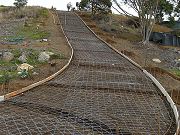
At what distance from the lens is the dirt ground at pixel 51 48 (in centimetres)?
924

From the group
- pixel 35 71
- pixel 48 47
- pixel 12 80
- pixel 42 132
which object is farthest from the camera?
pixel 48 47

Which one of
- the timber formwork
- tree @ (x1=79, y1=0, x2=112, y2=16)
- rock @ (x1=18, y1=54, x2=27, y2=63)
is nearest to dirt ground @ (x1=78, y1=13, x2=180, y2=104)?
the timber formwork

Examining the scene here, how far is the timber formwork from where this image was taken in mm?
6285

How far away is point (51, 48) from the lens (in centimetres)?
1377

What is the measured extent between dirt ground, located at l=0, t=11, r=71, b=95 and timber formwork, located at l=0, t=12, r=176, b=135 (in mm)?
513

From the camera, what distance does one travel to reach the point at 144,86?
9.68m

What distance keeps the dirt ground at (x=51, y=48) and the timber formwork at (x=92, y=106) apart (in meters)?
0.51

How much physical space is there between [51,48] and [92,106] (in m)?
6.51

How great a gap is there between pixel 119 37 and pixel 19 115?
45.9ft

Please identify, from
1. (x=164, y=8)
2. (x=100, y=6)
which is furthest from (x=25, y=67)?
(x=100, y=6)

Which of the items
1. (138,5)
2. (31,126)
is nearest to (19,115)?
(31,126)

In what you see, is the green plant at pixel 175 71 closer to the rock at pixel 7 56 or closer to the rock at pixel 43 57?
the rock at pixel 43 57

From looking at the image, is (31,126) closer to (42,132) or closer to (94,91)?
(42,132)

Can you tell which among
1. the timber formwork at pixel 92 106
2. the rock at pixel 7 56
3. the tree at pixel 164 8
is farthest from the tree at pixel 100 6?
the rock at pixel 7 56
